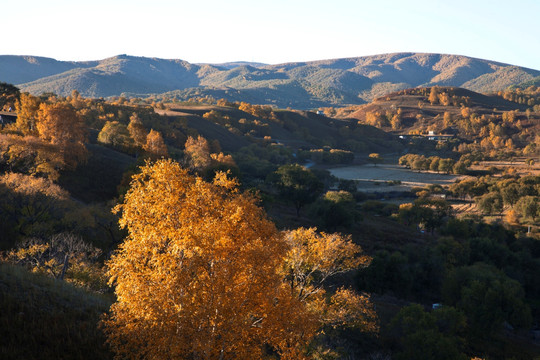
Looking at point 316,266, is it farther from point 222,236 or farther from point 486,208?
point 486,208

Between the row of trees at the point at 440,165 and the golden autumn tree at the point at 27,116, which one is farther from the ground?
the golden autumn tree at the point at 27,116

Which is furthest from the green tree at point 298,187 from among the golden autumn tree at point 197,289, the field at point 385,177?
the golden autumn tree at point 197,289

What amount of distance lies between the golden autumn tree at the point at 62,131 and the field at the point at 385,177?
9707 centimetres

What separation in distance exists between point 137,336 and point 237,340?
3.80 meters

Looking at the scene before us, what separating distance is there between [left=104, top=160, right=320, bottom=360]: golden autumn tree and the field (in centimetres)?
12503

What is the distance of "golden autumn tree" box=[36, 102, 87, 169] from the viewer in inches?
2569

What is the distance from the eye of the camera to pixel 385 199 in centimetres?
12638

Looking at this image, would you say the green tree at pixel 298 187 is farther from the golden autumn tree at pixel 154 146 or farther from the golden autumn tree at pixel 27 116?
the golden autumn tree at pixel 27 116

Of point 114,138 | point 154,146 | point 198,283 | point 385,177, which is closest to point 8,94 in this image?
point 114,138

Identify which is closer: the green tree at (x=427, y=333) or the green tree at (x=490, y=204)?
the green tree at (x=427, y=333)

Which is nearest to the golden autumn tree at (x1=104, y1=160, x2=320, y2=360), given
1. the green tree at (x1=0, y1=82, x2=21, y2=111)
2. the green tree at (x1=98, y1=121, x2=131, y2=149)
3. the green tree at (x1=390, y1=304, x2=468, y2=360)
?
the green tree at (x1=390, y1=304, x2=468, y2=360)

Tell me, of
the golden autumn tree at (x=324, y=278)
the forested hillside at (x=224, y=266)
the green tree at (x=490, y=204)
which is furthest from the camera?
the green tree at (x=490, y=204)

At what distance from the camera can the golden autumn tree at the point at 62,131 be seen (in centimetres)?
6525

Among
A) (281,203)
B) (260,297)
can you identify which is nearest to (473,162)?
(281,203)
